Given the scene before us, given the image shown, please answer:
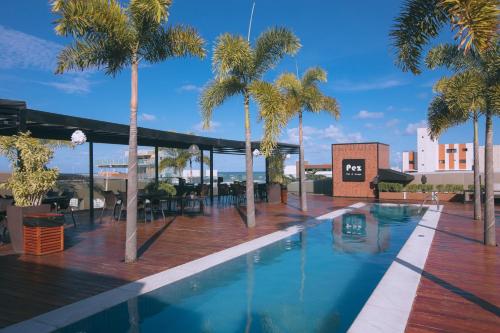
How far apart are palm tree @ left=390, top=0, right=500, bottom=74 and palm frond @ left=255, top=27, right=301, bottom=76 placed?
3905 mm

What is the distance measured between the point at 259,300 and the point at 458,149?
75574 millimetres

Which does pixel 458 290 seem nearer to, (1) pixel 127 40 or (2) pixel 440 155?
(1) pixel 127 40

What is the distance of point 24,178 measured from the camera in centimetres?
712

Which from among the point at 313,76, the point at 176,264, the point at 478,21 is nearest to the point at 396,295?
the point at 478,21

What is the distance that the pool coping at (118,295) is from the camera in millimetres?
3678

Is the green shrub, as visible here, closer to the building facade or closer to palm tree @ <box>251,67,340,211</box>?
palm tree @ <box>251,67,340,211</box>

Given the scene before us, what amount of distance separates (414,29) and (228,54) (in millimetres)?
4569

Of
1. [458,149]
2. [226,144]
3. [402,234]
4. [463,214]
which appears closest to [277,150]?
[226,144]

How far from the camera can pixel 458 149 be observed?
68875 mm

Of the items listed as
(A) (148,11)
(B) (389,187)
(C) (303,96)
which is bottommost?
(B) (389,187)

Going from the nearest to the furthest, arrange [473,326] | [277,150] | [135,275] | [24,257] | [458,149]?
[473,326], [135,275], [24,257], [277,150], [458,149]

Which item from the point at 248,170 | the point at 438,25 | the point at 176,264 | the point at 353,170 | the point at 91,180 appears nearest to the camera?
the point at 438,25

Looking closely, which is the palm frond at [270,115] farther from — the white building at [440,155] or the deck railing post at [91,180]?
the white building at [440,155]

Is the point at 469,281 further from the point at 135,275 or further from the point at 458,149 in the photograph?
the point at 458,149
